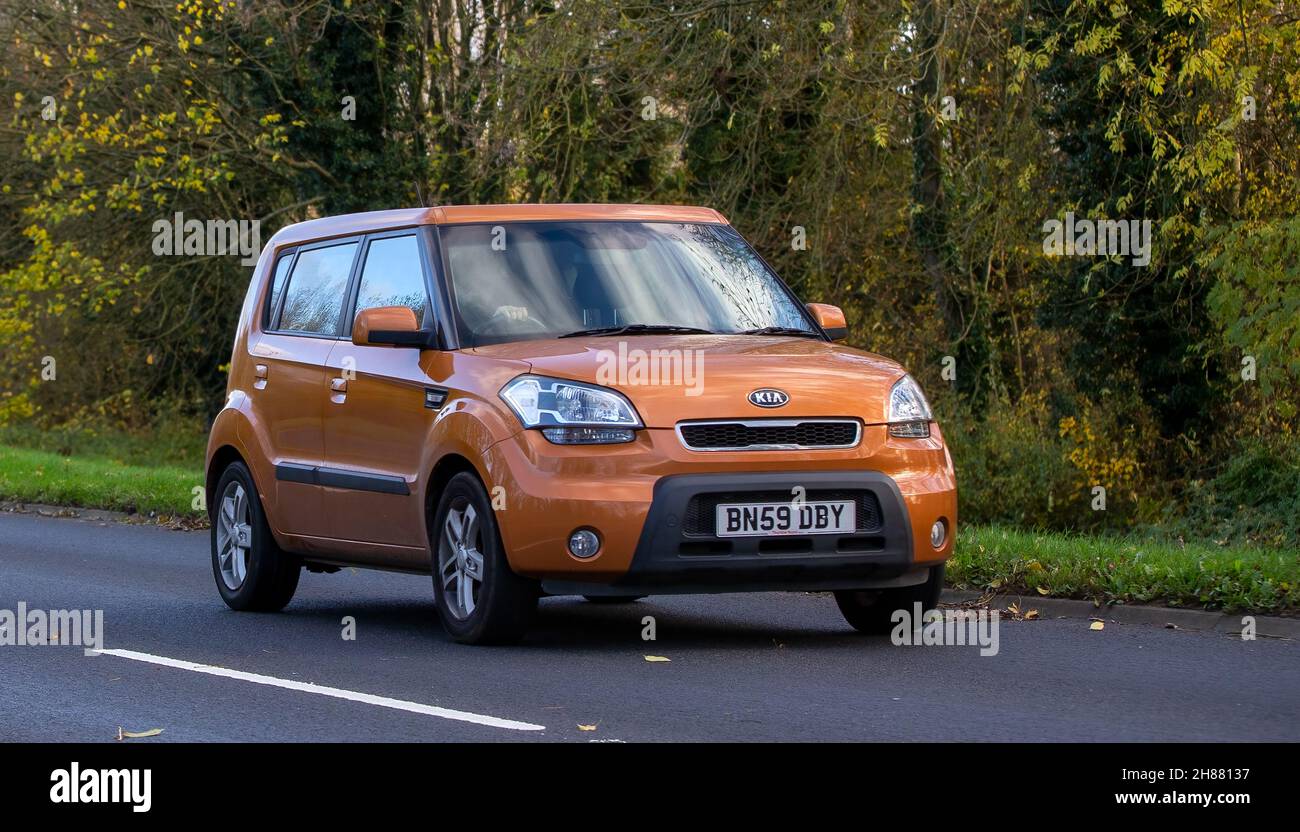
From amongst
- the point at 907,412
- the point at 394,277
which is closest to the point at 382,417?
the point at 394,277

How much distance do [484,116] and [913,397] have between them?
15.0 m

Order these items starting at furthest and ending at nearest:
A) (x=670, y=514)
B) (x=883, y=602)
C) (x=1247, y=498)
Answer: (x=1247, y=498), (x=883, y=602), (x=670, y=514)

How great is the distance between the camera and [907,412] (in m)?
9.51

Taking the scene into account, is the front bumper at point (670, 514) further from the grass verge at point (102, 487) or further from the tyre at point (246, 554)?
the grass verge at point (102, 487)

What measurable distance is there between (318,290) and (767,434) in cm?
358

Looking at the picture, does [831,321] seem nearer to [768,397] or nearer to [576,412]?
[768,397]

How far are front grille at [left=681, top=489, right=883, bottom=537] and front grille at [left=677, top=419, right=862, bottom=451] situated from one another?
0.21 m

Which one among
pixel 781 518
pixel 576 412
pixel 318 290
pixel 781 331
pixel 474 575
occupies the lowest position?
pixel 474 575

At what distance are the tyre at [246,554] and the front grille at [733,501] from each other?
3.53 meters

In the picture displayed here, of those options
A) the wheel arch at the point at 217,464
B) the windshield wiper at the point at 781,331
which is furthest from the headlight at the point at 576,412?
the wheel arch at the point at 217,464

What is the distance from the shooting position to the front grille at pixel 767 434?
9016 millimetres

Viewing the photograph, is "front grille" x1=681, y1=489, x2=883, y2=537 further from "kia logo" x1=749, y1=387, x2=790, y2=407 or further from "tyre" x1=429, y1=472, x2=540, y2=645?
"tyre" x1=429, y1=472, x2=540, y2=645

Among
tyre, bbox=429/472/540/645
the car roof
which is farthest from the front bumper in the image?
the car roof

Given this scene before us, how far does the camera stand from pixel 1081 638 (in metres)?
9.91
